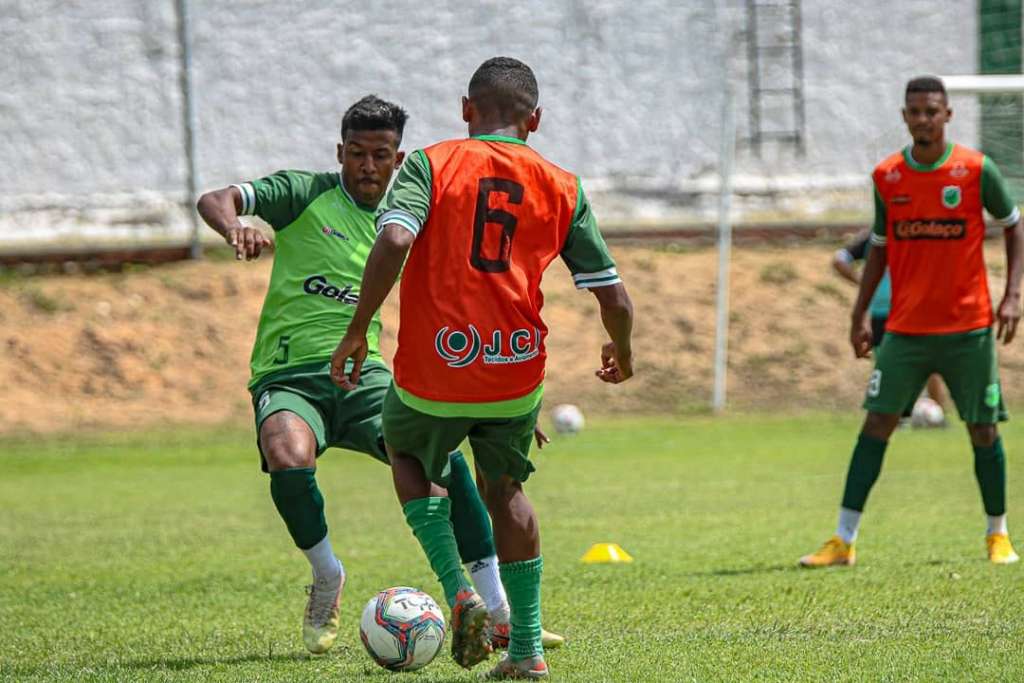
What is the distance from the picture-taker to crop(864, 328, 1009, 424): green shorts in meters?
7.91

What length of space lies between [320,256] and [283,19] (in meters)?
17.4

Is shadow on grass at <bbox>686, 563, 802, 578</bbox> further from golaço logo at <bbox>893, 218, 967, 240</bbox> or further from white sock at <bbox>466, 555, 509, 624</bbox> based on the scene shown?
white sock at <bbox>466, 555, 509, 624</bbox>

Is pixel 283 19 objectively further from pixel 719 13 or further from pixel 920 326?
pixel 920 326

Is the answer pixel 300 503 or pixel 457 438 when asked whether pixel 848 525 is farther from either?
pixel 457 438

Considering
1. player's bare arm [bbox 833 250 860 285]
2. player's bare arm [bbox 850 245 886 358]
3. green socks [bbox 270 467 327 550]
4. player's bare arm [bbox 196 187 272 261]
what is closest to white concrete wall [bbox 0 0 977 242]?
player's bare arm [bbox 833 250 860 285]

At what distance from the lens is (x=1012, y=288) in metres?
7.86

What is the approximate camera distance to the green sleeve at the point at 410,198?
185 inches

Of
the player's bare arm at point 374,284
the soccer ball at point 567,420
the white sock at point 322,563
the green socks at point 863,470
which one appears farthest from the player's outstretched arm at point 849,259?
the player's bare arm at point 374,284

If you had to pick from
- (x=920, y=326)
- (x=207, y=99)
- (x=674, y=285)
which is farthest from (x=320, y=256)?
(x=207, y=99)

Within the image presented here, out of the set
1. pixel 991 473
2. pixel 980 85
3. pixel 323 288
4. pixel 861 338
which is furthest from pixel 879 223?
pixel 980 85

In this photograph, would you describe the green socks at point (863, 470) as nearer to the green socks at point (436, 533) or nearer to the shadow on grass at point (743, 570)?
the shadow on grass at point (743, 570)

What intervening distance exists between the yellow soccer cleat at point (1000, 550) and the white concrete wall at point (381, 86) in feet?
52.6

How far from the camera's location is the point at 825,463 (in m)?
13.8

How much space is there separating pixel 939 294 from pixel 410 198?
4.08 m
